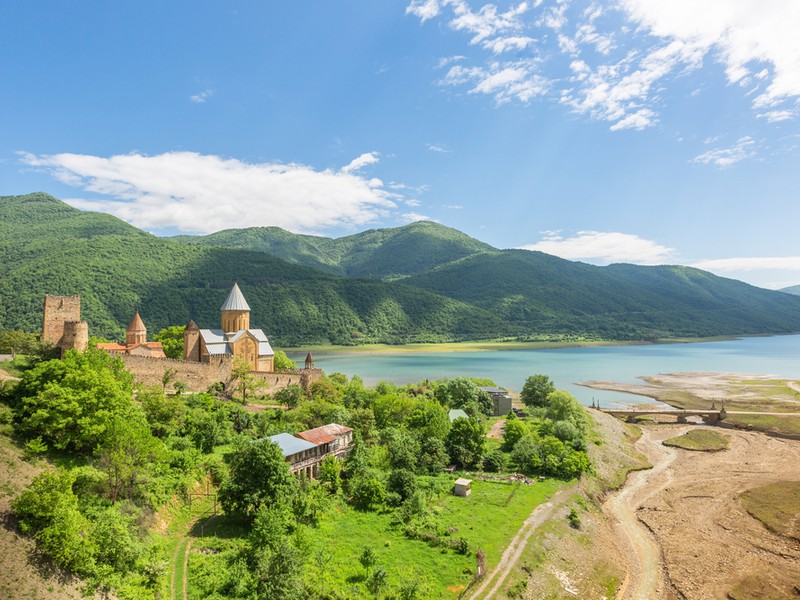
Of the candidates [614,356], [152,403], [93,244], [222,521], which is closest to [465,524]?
[222,521]

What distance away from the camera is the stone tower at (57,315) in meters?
35.2

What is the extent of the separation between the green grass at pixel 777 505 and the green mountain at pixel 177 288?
302 ft

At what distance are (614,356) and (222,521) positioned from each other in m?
127

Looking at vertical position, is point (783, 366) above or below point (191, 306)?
below

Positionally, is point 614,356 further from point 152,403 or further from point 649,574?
point 152,403

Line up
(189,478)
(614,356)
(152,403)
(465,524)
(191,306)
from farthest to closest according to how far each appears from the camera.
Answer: (614,356), (191,306), (152,403), (465,524), (189,478)

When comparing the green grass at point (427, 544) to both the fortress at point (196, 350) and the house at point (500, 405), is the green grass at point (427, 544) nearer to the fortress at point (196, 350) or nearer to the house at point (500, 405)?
the fortress at point (196, 350)

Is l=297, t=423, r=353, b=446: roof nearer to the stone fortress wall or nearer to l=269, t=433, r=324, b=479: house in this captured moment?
l=269, t=433, r=324, b=479: house

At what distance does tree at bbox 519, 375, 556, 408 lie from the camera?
5612 cm

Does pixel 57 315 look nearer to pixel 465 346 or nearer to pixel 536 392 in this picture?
pixel 536 392

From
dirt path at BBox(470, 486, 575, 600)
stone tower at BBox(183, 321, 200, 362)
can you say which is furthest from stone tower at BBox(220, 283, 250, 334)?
dirt path at BBox(470, 486, 575, 600)

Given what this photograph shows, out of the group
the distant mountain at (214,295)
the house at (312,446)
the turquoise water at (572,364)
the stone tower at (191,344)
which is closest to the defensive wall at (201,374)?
the stone tower at (191,344)

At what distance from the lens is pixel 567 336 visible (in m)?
170

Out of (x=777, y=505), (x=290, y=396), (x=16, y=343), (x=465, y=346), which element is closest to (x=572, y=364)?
(x=465, y=346)
